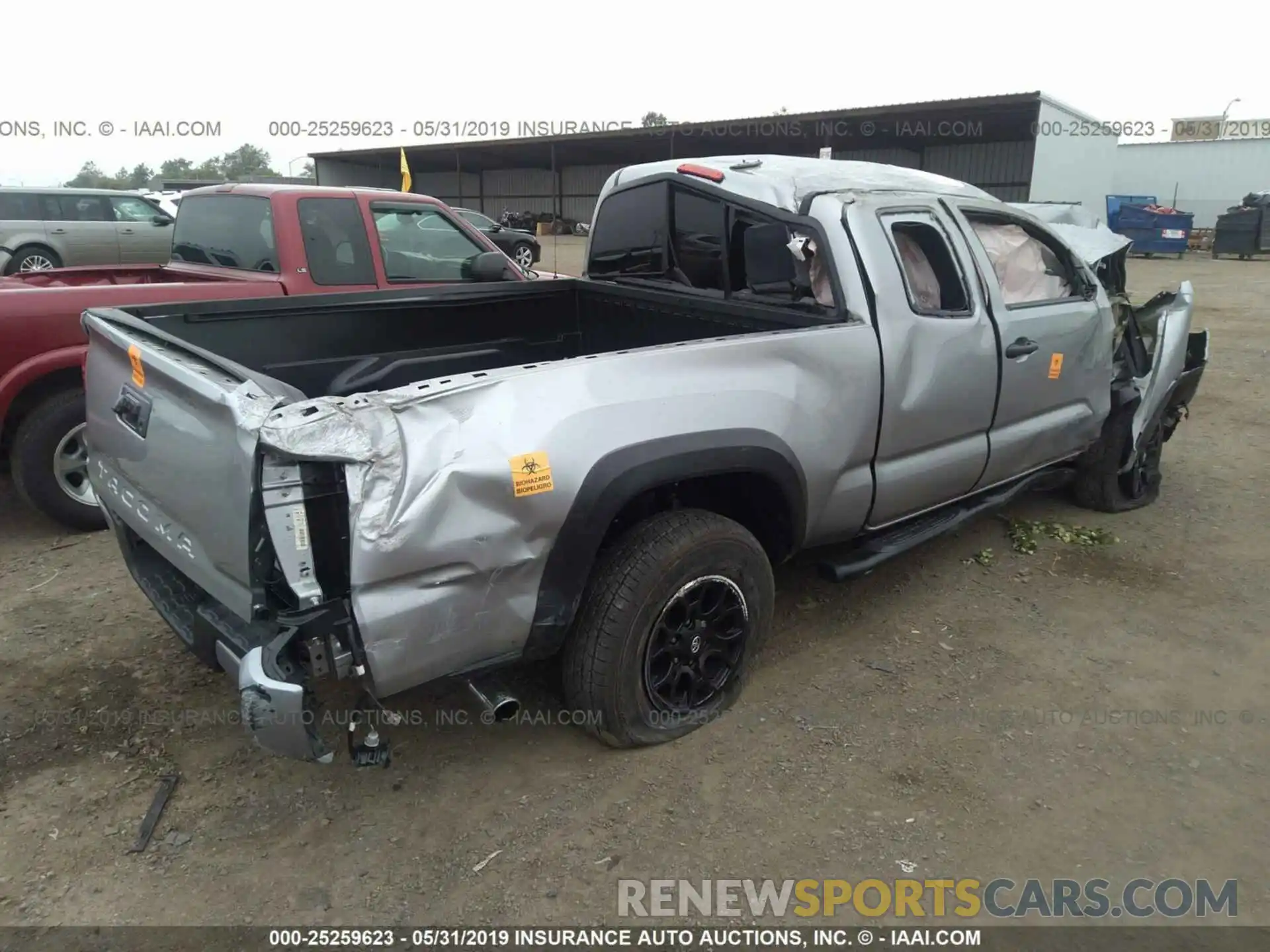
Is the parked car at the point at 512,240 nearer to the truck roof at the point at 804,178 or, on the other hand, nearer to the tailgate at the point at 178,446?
the truck roof at the point at 804,178

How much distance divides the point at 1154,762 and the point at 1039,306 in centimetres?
208

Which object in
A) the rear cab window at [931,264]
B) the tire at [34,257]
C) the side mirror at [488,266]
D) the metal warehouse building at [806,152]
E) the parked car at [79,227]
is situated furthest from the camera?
the metal warehouse building at [806,152]

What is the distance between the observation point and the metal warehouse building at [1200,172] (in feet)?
91.5

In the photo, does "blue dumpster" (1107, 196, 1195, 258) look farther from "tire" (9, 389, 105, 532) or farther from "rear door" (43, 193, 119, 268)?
"tire" (9, 389, 105, 532)

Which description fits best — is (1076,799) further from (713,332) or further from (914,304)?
(713,332)

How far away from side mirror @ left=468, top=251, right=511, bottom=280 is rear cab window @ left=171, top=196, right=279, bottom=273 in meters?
1.21

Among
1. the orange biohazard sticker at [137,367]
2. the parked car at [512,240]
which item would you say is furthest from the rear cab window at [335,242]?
the parked car at [512,240]

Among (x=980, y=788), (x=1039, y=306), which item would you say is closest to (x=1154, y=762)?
(x=980, y=788)

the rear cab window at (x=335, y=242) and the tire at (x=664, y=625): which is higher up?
the rear cab window at (x=335, y=242)

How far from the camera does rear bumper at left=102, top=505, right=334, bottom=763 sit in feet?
6.92

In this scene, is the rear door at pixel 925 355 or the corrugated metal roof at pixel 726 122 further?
the corrugated metal roof at pixel 726 122

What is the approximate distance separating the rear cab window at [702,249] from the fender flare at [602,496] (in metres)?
1.01

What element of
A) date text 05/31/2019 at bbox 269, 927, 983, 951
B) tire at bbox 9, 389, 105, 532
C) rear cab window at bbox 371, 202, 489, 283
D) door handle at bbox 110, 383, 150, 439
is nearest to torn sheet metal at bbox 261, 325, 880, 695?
date text 05/31/2019 at bbox 269, 927, 983, 951

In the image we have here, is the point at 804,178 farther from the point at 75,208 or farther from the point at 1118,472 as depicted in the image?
the point at 75,208
